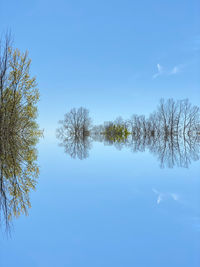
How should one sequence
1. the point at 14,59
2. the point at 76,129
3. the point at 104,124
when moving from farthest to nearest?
the point at 104,124
the point at 76,129
the point at 14,59

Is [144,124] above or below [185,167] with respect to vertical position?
above

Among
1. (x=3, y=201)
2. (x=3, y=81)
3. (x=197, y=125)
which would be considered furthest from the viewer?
(x=197, y=125)

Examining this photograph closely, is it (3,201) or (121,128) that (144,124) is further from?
(3,201)

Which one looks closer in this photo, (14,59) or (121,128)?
(14,59)

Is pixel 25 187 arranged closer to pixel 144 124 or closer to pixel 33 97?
pixel 33 97

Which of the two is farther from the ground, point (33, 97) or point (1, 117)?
point (33, 97)

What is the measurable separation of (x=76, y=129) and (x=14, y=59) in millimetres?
44413

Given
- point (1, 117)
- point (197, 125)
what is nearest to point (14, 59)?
point (1, 117)

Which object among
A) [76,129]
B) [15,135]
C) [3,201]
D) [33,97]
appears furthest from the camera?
[76,129]

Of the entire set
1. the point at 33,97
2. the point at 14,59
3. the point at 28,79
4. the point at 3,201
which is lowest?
the point at 3,201

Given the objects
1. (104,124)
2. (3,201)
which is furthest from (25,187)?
(104,124)

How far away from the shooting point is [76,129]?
186ft

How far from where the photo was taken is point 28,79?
43.9 feet

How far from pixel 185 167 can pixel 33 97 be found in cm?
1130
